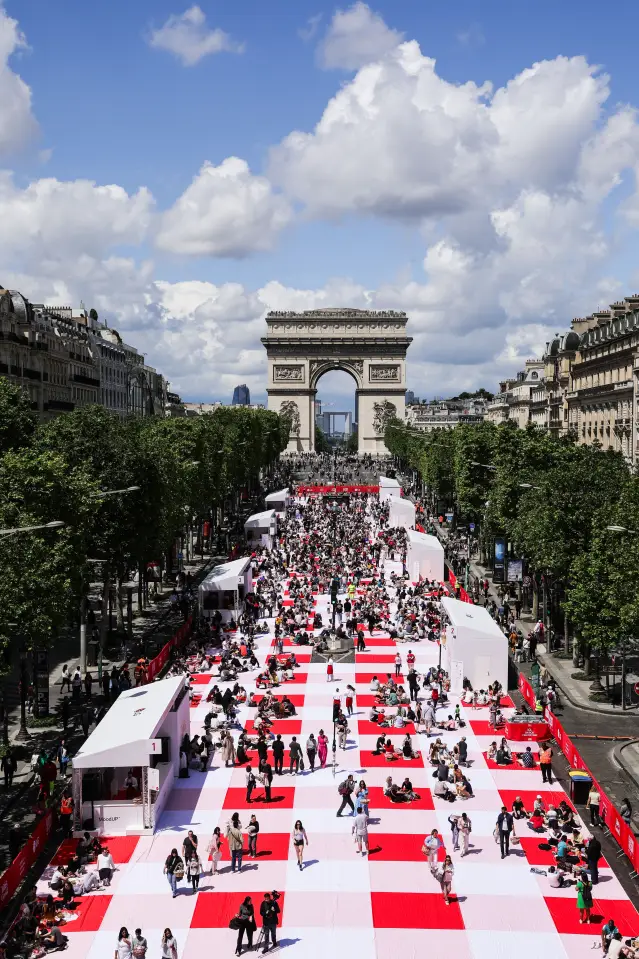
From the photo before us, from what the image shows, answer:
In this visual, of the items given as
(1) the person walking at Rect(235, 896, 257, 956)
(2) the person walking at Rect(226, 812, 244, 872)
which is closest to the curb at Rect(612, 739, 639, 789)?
(2) the person walking at Rect(226, 812, 244, 872)

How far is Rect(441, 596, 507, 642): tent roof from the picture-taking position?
36.6 meters

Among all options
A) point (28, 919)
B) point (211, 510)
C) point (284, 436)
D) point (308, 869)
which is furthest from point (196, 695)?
point (284, 436)

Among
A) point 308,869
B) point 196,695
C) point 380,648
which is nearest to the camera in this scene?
Result: point 308,869

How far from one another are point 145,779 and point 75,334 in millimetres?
86380

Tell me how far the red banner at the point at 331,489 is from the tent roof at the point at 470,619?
248 feet

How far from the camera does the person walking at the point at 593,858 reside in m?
20.9

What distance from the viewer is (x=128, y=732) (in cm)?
2472

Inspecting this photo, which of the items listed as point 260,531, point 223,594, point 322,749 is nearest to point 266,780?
point 322,749

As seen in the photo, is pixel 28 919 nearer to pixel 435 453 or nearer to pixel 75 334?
pixel 435 453

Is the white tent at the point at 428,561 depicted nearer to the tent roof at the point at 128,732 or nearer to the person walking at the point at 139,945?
the tent roof at the point at 128,732

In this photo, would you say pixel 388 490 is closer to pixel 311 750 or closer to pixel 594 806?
pixel 311 750

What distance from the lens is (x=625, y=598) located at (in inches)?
1249

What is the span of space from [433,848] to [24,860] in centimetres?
965

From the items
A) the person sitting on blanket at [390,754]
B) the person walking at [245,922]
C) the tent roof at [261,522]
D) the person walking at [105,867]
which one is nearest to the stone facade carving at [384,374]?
the tent roof at [261,522]
